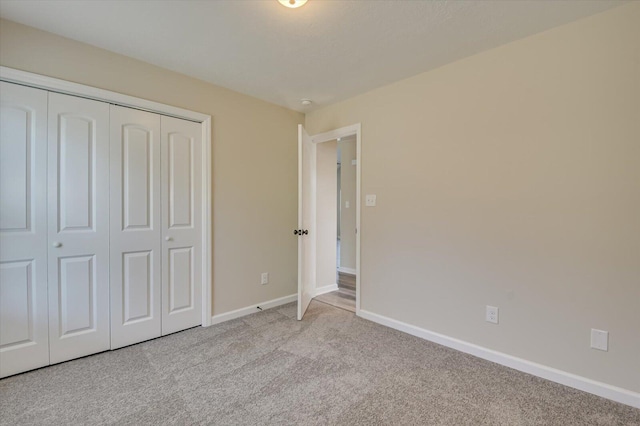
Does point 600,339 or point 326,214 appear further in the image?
point 326,214

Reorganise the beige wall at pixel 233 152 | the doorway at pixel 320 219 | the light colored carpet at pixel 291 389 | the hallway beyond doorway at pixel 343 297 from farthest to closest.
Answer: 1. the hallway beyond doorway at pixel 343 297
2. the doorway at pixel 320 219
3. the beige wall at pixel 233 152
4. the light colored carpet at pixel 291 389

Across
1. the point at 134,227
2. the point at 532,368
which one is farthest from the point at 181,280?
the point at 532,368

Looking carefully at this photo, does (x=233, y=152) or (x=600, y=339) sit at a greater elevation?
(x=233, y=152)

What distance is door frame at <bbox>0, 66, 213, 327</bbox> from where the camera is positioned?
6.15ft

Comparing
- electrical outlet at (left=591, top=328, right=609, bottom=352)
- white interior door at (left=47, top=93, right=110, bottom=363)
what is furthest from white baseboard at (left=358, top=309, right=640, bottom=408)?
white interior door at (left=47, top=93, right=110, bottom=363)

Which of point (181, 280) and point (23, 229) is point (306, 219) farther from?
point (23, 229)

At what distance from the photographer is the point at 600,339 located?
1728 mm

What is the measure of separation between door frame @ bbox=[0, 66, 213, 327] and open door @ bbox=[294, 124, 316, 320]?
0.88 m

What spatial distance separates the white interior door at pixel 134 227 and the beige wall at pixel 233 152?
313mm

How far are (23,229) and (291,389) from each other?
6.87 ft

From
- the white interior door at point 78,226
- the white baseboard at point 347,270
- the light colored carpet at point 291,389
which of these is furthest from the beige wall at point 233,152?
the white baseboard at point 347,270

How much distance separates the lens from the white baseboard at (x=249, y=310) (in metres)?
2.79

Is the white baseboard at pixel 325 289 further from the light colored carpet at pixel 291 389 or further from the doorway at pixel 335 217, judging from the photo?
the light colored carpet at pixel 291 389

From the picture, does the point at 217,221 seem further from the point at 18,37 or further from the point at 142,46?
the point at 18,37
